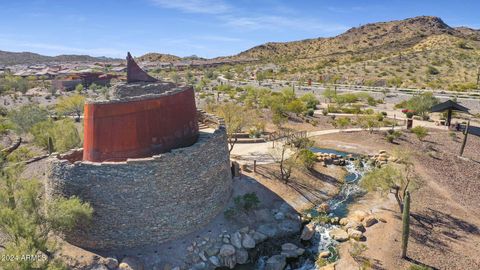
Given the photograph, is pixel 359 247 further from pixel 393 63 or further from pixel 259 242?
pixel 393 63

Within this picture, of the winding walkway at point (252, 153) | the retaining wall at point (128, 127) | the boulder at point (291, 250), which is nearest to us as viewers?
the retaining wall at point (128, 127)

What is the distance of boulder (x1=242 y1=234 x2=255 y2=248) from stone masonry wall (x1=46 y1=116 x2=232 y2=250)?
322 cm

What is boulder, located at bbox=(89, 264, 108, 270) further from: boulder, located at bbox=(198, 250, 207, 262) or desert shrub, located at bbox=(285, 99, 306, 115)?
desert shrub, located at bbox=(285, 99, 306, 115)

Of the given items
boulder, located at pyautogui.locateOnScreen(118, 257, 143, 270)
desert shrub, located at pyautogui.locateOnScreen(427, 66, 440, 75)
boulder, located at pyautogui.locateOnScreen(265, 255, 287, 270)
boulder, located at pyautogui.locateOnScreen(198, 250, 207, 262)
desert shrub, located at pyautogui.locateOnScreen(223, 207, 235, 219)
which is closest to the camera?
boulder, located at pyautogui.locateOnScreen(118, 257, 143, 270)

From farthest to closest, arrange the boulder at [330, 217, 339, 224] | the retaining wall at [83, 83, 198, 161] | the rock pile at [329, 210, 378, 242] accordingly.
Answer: the boulder at [330, 217, 339, 224]
the rock pile at [329, 210, 378, 242]
the retaining wall at [83, 83, 198, 161]

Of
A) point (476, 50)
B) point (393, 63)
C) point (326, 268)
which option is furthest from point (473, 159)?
point (476, 50)

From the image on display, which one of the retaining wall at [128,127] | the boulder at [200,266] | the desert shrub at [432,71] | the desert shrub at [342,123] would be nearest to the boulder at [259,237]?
the boulder at [200,266]

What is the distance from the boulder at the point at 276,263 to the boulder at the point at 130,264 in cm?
682

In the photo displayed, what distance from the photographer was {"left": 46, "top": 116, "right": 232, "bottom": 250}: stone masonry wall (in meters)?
19.0

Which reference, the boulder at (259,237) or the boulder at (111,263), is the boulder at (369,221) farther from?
the boulder at (111,263)

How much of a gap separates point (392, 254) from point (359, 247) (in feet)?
5.55

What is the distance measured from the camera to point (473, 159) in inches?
1247

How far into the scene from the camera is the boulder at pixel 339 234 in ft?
69.2

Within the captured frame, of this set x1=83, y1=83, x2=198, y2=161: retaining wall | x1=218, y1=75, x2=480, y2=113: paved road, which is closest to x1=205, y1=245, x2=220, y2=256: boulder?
x1=83, y1=83, x2=198, y2=161: retaining wall
